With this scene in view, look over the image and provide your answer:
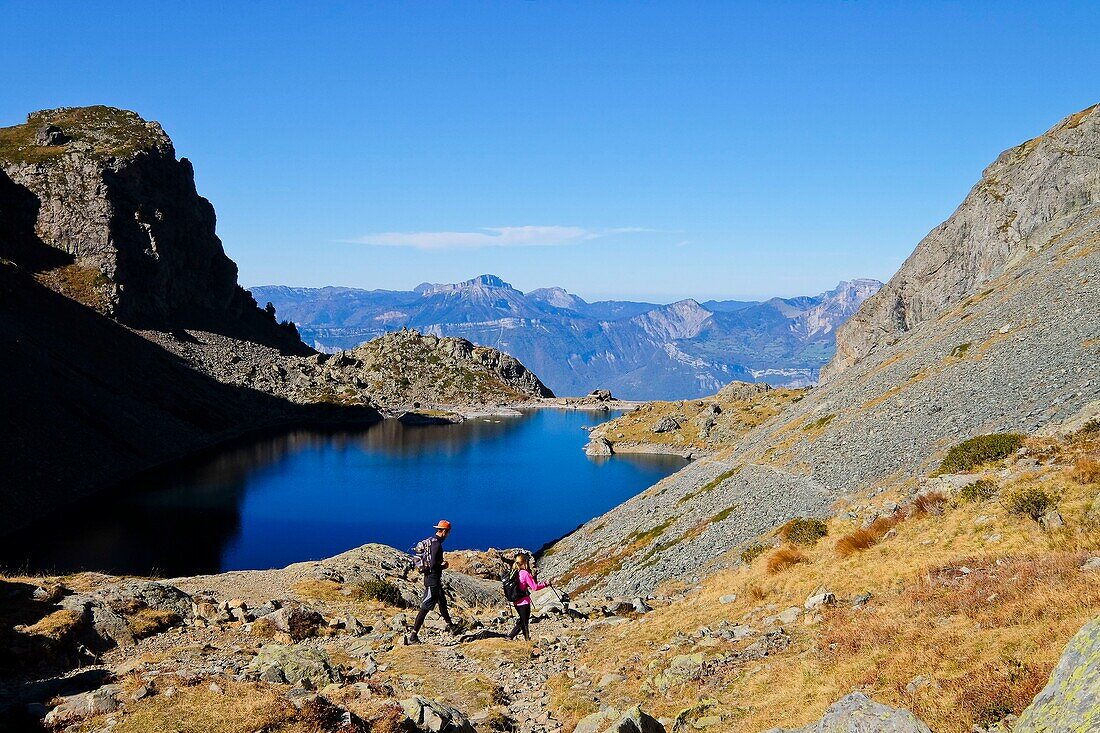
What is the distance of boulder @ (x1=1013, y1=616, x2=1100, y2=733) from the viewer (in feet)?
24.2

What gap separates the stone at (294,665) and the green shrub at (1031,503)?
62.3 feet

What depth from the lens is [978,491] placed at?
71.2 ft

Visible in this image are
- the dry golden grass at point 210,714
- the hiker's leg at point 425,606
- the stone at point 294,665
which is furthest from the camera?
the hiker's leg at point 425,606

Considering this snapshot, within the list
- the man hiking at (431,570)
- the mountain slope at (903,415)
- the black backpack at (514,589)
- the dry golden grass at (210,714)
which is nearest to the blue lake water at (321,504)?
the mountain slope at (903,415)

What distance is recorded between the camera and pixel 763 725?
1226 centimetres

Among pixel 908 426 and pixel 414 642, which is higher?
pixel 908 426

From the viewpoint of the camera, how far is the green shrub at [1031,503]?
17984 millimetres

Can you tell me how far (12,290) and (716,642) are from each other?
6647 inches

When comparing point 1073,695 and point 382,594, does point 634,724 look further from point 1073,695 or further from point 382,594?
point 382,594

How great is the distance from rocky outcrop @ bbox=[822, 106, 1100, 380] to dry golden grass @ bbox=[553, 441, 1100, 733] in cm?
5574

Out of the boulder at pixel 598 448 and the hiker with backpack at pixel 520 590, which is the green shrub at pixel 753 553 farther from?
the boulder at pixel 598 448

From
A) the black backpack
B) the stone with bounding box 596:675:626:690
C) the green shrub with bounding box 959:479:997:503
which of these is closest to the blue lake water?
the black backpack

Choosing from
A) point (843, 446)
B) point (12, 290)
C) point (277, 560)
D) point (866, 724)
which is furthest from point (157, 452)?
point (866, 724)

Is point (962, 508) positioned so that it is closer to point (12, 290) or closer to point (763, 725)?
point (763, 725)
